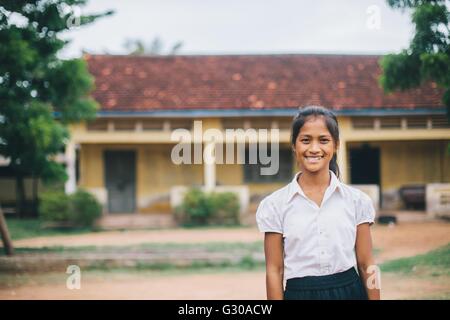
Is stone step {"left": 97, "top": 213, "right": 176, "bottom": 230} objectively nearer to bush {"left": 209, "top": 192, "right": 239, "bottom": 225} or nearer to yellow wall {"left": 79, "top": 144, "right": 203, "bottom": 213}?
bush {"left": 209, "top": 192, "right": 239, "bottom": 225}

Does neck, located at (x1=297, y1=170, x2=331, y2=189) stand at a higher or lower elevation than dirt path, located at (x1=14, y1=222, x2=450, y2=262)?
higher

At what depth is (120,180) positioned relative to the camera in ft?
45.1

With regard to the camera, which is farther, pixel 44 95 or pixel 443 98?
pixel 44 95

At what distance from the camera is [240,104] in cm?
1224

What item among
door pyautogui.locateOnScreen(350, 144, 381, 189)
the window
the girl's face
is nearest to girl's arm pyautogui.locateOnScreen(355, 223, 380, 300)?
the girl's face

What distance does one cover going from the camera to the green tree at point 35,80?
680 cm

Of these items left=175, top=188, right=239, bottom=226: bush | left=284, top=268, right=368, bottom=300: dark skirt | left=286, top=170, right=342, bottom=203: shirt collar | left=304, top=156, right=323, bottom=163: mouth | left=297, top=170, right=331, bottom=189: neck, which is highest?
left=304, top=156, right=323, bottom=163: mouth

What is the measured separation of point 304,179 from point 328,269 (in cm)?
40

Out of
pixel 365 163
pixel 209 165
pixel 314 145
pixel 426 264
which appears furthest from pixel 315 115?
pixel 365 163

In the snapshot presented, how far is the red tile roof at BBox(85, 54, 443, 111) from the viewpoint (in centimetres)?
1221

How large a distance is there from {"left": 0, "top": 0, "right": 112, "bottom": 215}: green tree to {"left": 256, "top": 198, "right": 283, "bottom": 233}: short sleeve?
173 inches
